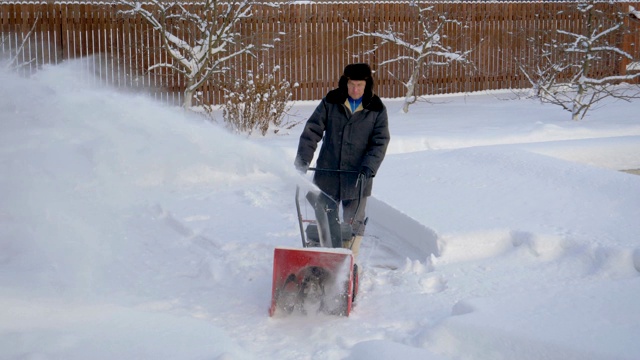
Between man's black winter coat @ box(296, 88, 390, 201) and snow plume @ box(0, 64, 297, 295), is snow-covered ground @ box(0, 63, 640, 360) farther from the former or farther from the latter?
man's black winter coat @ box(296, 88, 390, 201)

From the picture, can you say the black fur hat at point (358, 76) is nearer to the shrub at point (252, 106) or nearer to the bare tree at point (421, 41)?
the shrub at point (252, 106)

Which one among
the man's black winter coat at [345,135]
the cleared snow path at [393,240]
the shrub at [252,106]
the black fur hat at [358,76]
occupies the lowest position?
the cleared snow path at [393,240]

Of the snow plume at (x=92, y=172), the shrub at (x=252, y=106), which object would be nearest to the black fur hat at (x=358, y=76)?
the snow plume at (x=92, y=172)

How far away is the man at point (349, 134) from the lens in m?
6.27

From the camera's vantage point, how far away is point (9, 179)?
27.2ft

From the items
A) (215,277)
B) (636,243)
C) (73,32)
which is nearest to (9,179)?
(215,277)

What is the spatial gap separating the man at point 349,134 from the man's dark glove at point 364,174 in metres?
0.04

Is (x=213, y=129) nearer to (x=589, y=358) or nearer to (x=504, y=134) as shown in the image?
(x=589, y=358)

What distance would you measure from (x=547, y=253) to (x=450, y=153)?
12.7 ft

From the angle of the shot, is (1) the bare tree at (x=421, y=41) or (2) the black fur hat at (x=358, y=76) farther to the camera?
(1) the bare tree at (x=421, y=41)

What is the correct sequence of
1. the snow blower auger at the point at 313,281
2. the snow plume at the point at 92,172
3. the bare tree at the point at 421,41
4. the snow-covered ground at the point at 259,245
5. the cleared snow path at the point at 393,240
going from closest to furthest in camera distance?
the snow-covered ground at the point at 259,245 → the snow blower auger at the point at 313,281 → the snow plume at the point at 92,172 → the cleared snow path at the point at 393,240 → the bare tree at the point at 421,41

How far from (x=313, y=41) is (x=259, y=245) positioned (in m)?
12.2

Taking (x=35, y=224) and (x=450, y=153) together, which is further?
(x=450, y=153)

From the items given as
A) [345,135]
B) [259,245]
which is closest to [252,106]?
[259,245]
